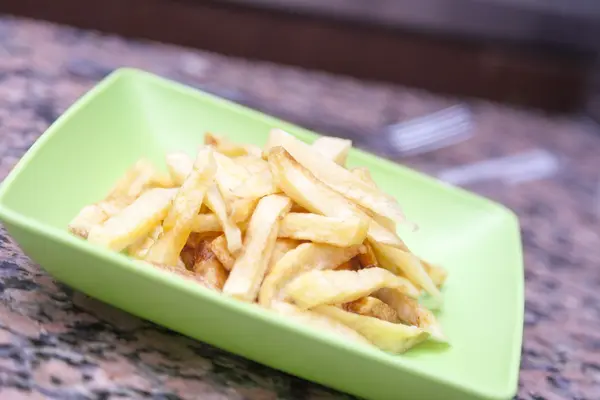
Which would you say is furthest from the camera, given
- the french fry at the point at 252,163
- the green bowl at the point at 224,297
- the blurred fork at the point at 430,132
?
the blurred fork at the point at 430,132

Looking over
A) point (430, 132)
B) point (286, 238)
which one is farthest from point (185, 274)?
point (430, 132)

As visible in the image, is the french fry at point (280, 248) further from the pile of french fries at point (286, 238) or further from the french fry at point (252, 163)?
the french fry at point (252, 163)

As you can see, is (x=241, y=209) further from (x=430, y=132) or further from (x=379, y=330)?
(x=430, y=132)

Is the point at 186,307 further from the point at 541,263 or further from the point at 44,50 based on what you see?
the point at 44,50

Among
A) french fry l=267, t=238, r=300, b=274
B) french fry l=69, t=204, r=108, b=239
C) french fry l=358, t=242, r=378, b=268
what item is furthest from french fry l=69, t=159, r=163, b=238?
french fry l=358, t=242, r=378, b=268

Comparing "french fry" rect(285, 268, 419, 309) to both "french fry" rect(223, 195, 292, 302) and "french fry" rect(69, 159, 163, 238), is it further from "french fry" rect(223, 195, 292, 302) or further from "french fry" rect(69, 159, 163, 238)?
"french fry" rect(69, 159, 163, 238)

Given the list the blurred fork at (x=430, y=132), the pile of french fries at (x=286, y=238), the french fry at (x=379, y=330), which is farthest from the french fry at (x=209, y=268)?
the blurred fork at (x=430, y=132)
